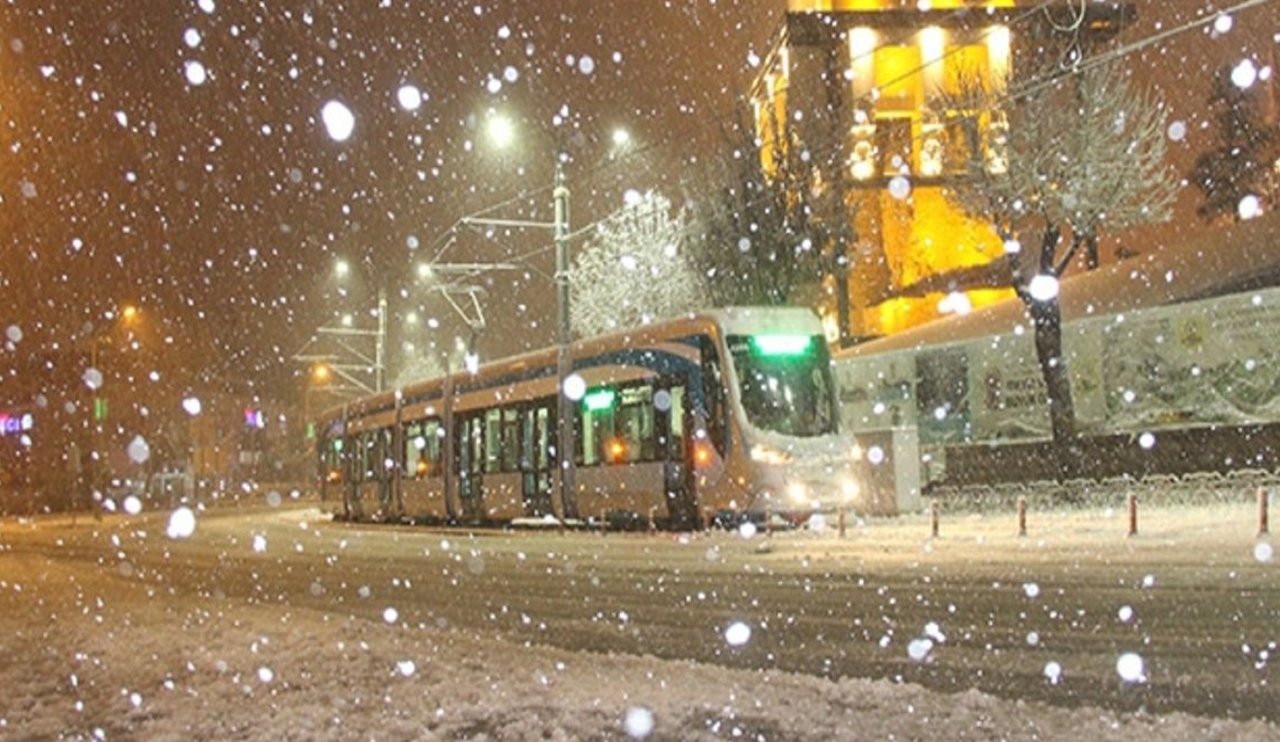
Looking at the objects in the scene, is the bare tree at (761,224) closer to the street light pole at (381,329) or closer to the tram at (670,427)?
the street light pole at (381,329)

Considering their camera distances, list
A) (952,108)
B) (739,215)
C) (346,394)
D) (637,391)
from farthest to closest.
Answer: (346,394)
(739,215)
(952,108)
(637,391)

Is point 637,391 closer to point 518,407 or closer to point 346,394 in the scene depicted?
point 518,407

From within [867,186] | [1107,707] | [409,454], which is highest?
[867,186]

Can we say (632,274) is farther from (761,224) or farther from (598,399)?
(598,399)

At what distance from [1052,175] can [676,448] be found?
13799mm

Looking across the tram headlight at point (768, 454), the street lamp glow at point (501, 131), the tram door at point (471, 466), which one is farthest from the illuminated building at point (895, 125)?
the tram headlight at point (768, 454)

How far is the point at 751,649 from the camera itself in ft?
34.2

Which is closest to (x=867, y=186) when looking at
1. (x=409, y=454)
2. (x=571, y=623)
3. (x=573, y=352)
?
(x=409, y=454)

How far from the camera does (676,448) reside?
79.4ft

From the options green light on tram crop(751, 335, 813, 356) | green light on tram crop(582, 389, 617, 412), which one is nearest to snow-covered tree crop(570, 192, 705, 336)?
green light on tram crop(582, 389, 617, 412)

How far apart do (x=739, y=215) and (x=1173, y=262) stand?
13.9m

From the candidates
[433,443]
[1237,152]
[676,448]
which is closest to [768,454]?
[676,448]

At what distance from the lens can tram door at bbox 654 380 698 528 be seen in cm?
2398

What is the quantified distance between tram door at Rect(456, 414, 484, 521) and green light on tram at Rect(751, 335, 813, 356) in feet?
30.0
